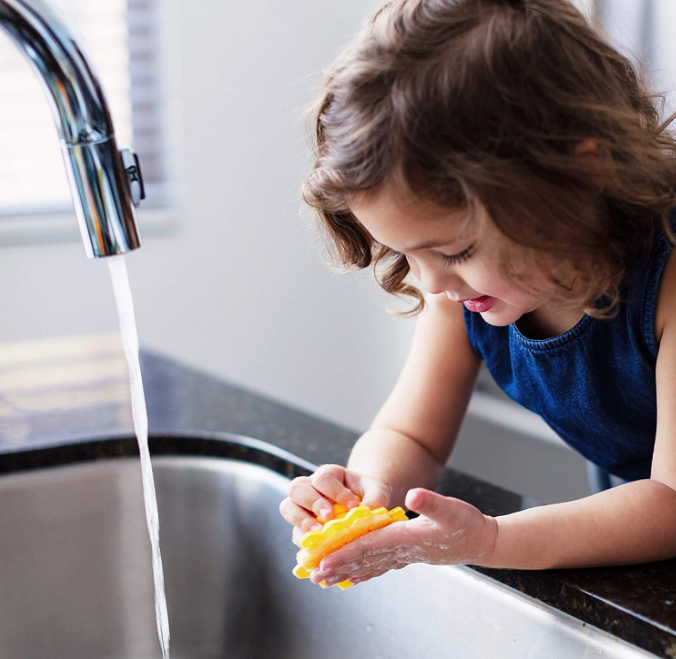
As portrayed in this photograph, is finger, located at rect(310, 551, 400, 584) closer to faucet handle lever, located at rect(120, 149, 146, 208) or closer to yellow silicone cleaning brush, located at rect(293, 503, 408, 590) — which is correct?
yellow silicone cleaning brush, located at rect(293, 503, 408, 590)

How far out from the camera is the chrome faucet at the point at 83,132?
456mm

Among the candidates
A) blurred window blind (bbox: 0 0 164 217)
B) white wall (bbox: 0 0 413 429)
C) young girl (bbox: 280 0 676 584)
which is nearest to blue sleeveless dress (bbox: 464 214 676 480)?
young girl (bbox: 280 0 676 584)

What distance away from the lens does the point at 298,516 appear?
2.16 ft

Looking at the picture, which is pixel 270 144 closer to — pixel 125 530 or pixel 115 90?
pixel 115 90

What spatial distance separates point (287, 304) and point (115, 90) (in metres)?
0.80

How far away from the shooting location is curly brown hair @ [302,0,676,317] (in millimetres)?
545

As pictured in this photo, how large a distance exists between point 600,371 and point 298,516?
296 millimetres

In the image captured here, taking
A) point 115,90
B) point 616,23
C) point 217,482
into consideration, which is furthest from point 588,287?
point 115,90

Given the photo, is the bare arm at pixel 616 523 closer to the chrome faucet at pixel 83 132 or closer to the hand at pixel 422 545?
the hand at pixel 422 545

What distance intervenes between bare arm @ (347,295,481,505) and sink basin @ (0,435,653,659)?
0.11m

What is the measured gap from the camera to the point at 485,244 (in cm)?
57

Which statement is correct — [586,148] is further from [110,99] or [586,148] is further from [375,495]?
[110,99]

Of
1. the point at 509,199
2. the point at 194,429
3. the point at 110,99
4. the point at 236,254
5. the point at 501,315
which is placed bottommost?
the point at 236,254

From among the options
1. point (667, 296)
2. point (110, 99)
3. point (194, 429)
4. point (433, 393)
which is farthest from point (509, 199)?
point (110, 99)
